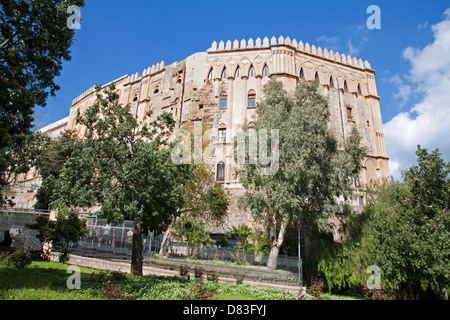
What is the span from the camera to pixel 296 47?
27156 millimetres

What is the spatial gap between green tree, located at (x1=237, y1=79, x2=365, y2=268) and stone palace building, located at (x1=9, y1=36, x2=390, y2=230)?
809cm

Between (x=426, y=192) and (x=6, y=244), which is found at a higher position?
(x=426, y=192)

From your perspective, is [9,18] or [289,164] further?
[289,164]

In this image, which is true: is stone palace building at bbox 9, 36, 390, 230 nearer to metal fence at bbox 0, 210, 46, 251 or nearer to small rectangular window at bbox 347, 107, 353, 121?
small rectangular window at bbox 347, 107, 353, 121

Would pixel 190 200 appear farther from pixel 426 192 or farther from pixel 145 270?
pixel 426 192

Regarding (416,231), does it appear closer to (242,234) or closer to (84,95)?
(242,234)

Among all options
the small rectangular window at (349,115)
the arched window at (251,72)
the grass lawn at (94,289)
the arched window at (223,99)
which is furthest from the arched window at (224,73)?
the grass lawn at (94,289)

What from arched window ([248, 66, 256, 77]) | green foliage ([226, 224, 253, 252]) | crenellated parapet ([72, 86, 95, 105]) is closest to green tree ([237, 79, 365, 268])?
green foliage ([226, 224, 253, 252])

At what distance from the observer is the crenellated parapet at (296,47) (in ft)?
87.7

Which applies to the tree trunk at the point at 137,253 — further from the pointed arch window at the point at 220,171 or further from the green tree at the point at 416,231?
the pointed arch window at the point at 220,171

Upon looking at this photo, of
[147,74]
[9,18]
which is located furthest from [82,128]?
[9,18]
